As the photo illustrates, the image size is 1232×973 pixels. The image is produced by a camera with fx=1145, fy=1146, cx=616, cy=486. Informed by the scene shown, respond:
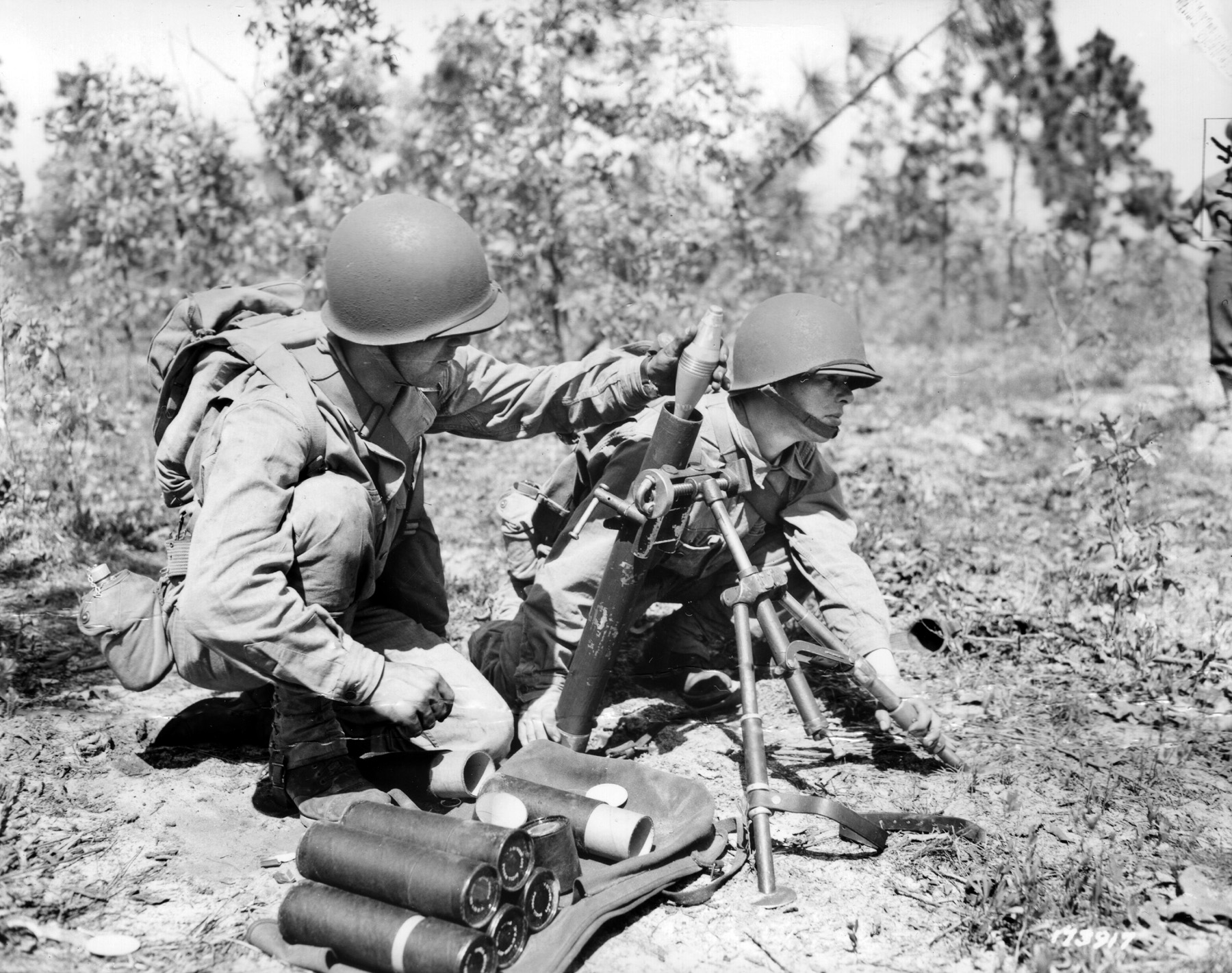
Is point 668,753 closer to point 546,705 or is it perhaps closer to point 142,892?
point 546,705

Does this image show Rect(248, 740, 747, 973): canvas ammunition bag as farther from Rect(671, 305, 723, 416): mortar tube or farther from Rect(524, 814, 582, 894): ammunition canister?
Rect(671, 305, 723, 416): mortar tube

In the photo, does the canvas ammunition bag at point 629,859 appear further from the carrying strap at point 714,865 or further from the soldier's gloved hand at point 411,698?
the soldier's gloved hand at point 411,698

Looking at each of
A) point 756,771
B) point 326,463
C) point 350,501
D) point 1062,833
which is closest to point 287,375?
point 326,463

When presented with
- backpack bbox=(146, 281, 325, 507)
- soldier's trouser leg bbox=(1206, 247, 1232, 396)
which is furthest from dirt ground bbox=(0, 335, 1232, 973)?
soldier's trouser leg bbox=(1206, 247, 1232, 396)

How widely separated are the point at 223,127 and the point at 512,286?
2.78 metres

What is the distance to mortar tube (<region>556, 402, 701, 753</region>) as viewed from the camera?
3.54 m

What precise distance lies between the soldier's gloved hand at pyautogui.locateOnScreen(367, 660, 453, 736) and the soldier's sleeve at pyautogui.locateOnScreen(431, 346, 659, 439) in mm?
1119

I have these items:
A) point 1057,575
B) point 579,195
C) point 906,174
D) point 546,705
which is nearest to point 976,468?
point 1057,575

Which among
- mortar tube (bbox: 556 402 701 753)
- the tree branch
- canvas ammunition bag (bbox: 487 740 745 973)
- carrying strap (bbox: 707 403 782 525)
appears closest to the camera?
canvas ammunition bag (bbox: 487 740 745 973)

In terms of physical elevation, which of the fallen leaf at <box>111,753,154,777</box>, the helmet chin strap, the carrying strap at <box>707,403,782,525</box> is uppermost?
the helmet chin strap

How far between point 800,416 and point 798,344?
267 mm

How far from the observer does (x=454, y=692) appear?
141 inches

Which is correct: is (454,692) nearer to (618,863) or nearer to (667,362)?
(618,863)

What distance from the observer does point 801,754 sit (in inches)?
161
